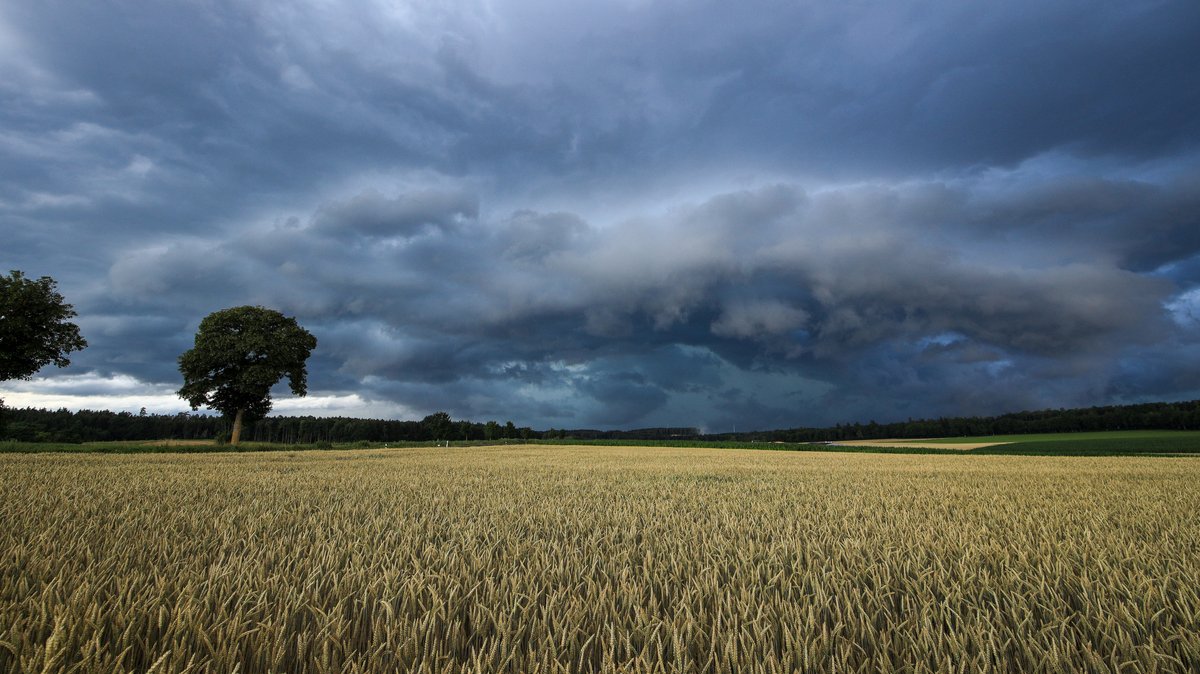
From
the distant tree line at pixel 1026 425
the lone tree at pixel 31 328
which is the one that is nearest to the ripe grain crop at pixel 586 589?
the lone tree at pixel 31 328

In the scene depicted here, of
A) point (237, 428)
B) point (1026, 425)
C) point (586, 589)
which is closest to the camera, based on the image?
point (586, 589)

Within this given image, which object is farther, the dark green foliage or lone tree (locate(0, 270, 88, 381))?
the dark green foliage

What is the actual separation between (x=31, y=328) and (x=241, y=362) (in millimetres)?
11664

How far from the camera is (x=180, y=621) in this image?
204cm

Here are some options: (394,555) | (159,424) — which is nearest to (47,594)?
(394,555)

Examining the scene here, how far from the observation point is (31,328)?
112ft

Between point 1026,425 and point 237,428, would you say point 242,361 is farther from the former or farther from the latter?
point 1026,425

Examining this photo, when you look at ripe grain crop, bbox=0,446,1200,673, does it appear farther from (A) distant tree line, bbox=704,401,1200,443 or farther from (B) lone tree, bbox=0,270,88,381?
(A) distant tree line, bbox=704,401,1200,443

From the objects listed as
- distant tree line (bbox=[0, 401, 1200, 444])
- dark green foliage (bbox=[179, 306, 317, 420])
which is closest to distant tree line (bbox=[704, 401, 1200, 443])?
distant tree line (bbox=[0, 401, 1200, 444])

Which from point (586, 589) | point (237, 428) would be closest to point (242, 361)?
point (237, 428)

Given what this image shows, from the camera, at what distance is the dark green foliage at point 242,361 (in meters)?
41.2

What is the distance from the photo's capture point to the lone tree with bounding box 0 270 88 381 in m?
33.0

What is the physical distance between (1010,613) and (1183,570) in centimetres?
199

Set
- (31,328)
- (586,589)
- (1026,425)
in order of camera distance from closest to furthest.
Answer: (586,589) < (31,328) < (1026,425)
